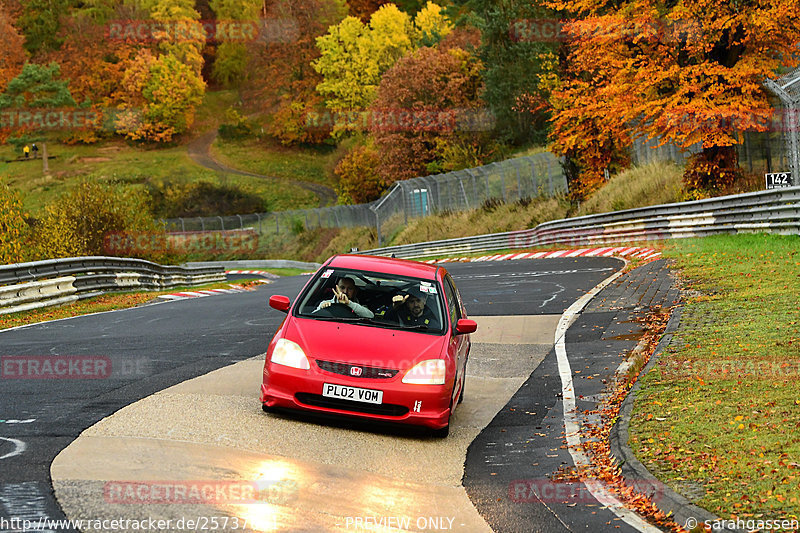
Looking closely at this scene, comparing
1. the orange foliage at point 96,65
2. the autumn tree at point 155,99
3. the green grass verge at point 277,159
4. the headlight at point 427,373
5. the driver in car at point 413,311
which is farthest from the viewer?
the orange foliage at point 96,65

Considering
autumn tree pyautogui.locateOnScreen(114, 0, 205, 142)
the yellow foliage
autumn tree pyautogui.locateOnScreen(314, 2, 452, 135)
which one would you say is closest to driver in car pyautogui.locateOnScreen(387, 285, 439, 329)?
the yellow foliage

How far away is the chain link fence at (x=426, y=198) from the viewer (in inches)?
1882

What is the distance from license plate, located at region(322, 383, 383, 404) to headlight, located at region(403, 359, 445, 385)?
12.0 inches

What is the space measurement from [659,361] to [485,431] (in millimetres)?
2919

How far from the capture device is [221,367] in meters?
12.0

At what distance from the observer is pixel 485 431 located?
917cm

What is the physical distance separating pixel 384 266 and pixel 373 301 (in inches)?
17.1

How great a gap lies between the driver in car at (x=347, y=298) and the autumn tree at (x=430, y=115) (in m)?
58.1

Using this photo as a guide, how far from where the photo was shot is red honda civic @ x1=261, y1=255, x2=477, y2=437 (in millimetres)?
8469

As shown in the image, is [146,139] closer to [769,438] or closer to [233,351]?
[233,351]

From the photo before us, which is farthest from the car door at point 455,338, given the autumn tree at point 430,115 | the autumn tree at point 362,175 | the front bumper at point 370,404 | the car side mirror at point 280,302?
the autumn tree at point 362,175

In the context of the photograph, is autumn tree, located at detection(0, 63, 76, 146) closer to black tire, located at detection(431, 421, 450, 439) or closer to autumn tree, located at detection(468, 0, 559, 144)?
autumn tree, located at detection(468, 0, 559, 144)

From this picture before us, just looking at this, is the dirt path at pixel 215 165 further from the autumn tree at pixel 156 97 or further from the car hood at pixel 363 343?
the car hood at pixel 363 343

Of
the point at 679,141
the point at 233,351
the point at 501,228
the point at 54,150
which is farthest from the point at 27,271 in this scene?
the point at 54,150
